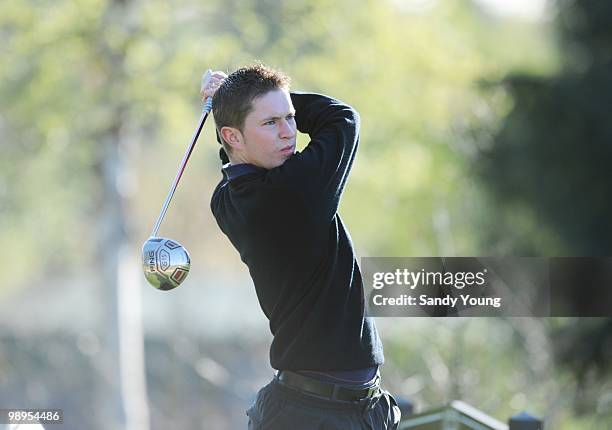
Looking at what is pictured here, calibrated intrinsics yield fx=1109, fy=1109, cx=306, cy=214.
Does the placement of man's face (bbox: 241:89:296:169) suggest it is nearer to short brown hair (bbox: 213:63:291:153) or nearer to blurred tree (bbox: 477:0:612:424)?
short brown hair (bbox: 213:63:291:153)

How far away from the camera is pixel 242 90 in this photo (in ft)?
9.77

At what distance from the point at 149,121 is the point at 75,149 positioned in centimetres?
94

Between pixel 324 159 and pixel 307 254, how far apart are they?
0.25 m

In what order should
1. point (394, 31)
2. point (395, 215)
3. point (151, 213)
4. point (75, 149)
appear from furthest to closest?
1. point (151, 213)
2. point (395, 215)
3. point (394, 31)
4. point (75, 149)

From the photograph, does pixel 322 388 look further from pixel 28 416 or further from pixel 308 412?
pixel 28 416

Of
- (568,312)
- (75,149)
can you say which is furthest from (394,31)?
(568,312)

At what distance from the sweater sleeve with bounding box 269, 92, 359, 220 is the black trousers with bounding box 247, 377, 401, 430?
0.50 metres

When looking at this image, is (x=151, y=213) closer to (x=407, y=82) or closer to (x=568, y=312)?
(x=407, y=82)

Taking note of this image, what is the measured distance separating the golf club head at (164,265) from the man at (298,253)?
0.29 meters

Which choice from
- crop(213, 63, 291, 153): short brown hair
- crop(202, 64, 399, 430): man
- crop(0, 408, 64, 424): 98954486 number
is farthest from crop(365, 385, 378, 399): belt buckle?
crop(0, 408, 64, 424): 98954486 number

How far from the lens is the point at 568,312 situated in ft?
20.9

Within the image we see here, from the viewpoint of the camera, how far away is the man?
9.48ft

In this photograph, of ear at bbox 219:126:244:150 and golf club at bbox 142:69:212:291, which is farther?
golf club at bbox 142:69:212:291

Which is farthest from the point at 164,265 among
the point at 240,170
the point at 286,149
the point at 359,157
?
the point at 359,157
